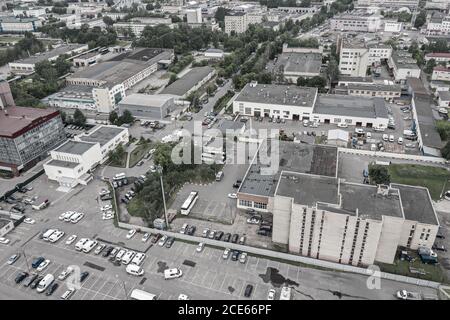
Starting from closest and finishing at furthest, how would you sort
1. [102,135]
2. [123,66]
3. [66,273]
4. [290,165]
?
[66,273], [290,165], [102,135], [123,66]

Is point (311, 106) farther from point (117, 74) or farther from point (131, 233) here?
point (117, 74)

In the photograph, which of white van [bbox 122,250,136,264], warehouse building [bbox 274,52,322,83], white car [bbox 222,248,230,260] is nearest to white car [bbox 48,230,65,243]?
white van [bbox 122,250,136,264]

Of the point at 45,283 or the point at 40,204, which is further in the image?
the point at 40,204

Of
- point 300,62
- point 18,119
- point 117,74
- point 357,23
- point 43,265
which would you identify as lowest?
point 43,265

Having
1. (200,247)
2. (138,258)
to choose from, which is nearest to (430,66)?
(200,247)

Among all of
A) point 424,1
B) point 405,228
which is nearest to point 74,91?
point 405,228

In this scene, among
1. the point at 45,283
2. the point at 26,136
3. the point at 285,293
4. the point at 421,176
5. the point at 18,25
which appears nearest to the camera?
the point at 285,293

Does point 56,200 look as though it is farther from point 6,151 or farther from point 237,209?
point 237,209
